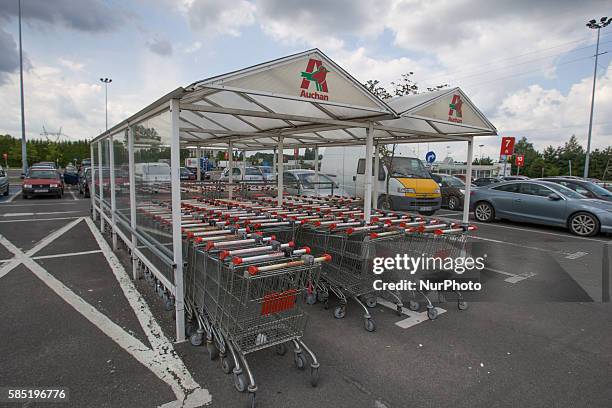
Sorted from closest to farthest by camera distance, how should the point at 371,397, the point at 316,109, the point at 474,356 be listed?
1. the point at 371,397
2. the point at 474,356
3. the point at 316,109

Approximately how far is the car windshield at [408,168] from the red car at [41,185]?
15019 mm

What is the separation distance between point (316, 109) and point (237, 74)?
1.63 m

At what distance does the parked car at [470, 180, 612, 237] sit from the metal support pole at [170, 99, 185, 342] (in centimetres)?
1033

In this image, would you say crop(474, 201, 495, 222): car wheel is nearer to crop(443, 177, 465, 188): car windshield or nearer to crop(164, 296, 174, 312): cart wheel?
crop(443, 177, 465, 188): car windshield

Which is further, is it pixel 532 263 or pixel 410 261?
pixel 532 263

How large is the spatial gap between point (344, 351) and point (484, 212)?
32.8 ft

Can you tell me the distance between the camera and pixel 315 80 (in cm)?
402

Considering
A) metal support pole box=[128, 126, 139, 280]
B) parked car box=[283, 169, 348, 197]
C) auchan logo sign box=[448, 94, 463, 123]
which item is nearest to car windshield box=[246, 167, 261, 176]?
parked car box=[283, 169, 348, 197]

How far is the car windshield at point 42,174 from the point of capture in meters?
16.7

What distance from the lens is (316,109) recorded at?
480 centimetres

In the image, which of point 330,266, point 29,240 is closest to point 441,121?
point 330,266

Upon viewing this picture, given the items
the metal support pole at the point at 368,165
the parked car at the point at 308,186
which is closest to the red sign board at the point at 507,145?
the parked car at the point at 308,186

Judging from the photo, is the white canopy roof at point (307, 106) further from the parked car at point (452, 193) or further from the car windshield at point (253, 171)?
the car windshield at point (253, 171)

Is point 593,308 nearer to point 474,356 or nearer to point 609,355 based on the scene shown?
point 609,355
